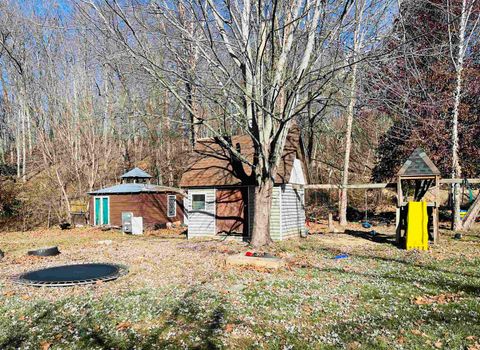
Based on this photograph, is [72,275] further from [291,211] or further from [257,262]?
[291,211]

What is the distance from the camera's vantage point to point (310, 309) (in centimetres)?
656

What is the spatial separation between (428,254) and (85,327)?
33.6 ft

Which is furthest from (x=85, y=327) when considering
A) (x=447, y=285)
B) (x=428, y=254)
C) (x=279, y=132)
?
(x=428, y=254)

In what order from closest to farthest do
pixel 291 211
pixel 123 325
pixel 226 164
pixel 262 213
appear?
pixel 123 325
pixel 262 213
pixel 291 211
pixel 226 164

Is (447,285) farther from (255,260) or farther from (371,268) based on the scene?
(255,260)

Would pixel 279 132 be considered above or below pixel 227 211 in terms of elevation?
above

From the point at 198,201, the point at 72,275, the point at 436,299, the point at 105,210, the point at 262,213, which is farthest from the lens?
the point at 105,210

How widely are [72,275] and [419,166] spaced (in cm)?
1225

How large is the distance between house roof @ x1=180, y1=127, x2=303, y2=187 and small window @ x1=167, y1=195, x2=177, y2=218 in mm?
7334

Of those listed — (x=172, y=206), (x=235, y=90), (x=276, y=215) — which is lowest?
(x=172, y=206)

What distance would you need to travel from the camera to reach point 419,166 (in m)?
14.6

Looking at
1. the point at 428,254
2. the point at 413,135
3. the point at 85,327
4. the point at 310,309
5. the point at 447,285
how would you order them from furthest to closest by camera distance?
1. the point at 413,135
2. the point at 428,254
3. the point at 447,285
4. the point at 310,309
5. the point at 85,327

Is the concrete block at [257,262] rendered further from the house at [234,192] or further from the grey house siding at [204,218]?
the grey house siding at [204,218]

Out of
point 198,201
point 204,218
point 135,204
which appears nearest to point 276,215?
point 204,218
